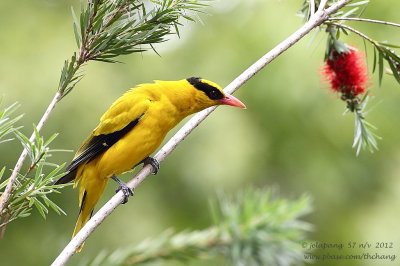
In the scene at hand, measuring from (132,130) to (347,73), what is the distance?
2.85ft

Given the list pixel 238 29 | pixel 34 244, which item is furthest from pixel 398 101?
pixel 34 244

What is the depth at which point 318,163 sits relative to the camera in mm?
4301

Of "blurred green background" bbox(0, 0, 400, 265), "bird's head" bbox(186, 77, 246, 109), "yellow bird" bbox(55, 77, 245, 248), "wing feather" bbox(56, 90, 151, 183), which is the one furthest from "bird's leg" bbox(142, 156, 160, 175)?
"blurred green background" bbox(0, 0, 400, 265)

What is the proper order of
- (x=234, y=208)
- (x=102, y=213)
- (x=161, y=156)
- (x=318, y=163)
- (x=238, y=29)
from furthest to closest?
(x=238, y=29), (x=318, y=163), (x=161, y=156), (x=234, y=208), (x=102, y=213)

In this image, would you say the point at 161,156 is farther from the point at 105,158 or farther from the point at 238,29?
the point at 238,29

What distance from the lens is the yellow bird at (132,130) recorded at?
232 cm

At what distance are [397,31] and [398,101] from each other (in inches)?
20.7

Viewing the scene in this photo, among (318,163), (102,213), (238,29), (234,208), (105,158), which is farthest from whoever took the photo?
(238,29)

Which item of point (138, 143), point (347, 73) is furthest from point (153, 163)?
point (347, 73)

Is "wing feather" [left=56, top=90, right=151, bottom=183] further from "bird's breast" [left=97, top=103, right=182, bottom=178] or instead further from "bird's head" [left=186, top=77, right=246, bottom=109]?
"bird's head" [left=186, top=77, right=246, bottom=109]

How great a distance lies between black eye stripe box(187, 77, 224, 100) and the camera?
225cm

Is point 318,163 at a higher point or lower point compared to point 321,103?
lower

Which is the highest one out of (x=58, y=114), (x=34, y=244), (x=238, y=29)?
(x=238, y=29)

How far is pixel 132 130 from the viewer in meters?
2.36
